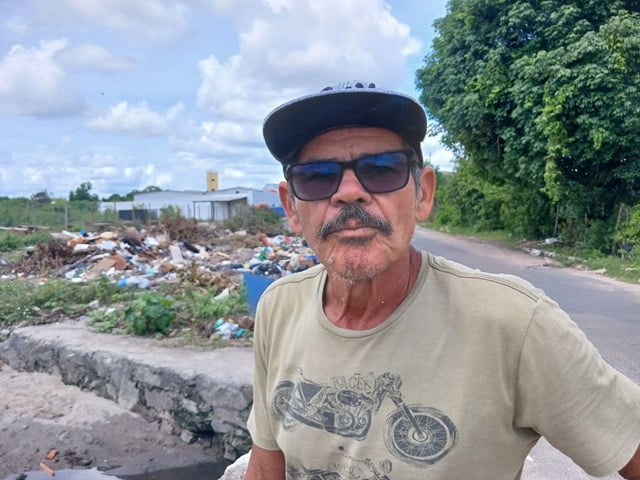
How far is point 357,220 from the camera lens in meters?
1.30

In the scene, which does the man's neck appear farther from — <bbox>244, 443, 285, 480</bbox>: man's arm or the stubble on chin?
<bbox>244, 443, 285, 480</bbox>: man's arm

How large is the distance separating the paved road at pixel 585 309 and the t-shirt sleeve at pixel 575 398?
2212mm

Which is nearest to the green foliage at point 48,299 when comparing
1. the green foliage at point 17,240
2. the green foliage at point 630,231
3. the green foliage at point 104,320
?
the green foliage at point 104,320

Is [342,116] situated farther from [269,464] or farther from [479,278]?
[269,464]

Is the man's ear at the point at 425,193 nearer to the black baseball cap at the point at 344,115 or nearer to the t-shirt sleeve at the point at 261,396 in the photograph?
the black baseball cap at the point at 344,115

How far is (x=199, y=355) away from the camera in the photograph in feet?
18.0

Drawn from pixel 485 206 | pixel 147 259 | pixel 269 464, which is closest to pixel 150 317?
pixel 269 464

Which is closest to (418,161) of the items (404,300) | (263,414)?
(404,300)

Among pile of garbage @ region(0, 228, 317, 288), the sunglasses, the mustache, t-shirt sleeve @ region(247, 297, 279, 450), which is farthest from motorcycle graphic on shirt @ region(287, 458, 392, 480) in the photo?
pile of garbage @ region(0, 228, 317, 288)

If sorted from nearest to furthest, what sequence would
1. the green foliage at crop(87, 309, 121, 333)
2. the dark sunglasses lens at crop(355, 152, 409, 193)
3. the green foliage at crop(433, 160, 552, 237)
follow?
the dark sunglasses lens at crop(355, 152, 409, 193) < the green foliage at crop(87, 309, 121, 333) < the green foliage at crop(433, 160, 552, 237)

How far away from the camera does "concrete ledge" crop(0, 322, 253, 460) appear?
461cm

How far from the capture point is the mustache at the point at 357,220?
1299 millimetres

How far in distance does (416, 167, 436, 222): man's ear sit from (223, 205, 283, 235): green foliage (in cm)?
2025

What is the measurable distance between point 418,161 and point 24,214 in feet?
88.0
